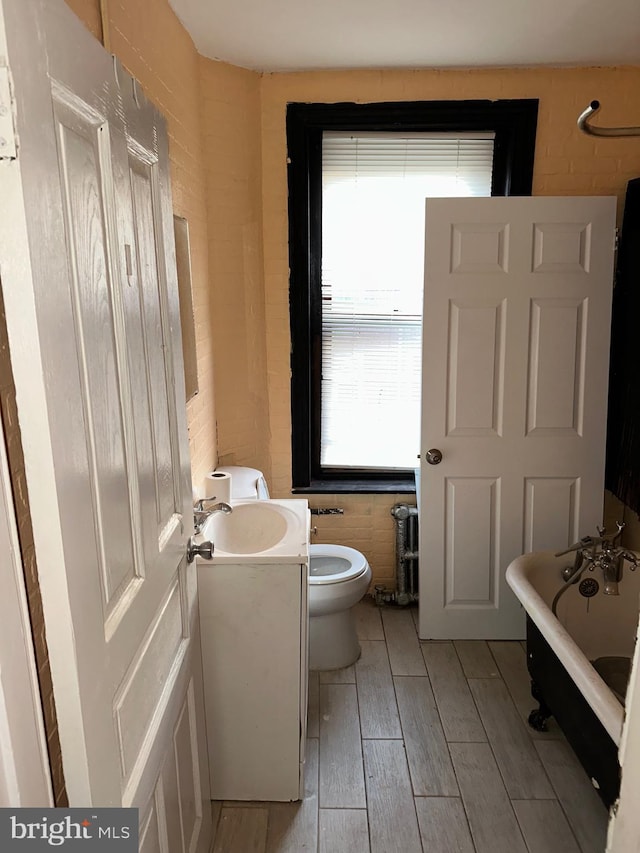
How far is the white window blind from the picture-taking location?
10.1 ft

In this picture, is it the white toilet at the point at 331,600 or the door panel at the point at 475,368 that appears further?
the door panel at the point at 475,368

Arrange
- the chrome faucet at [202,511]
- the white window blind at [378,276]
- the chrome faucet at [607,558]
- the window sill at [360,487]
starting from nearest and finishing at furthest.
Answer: the chrome faucet at [202,511]
the chrome faucet at [607,558]
the white window blind at [378,276]
the window sill at [360,487]

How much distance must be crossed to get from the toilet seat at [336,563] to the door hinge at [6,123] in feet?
7.25

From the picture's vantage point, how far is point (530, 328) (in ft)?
9.25

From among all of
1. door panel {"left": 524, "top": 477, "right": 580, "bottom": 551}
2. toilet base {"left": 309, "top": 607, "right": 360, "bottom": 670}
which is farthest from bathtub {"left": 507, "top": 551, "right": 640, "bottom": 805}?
toilet base {"left": 309, "top": 607, "right": 360, "bottom": 670}

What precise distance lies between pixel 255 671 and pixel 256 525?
0.54 m

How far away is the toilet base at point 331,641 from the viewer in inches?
108

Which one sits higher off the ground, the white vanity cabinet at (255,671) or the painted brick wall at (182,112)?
the painted brick wall at (182,112)

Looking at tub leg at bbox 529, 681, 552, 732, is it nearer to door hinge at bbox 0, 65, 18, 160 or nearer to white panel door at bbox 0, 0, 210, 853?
white panel door at bbox 0, 0, 210, 853

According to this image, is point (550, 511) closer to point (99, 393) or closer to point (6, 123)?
point (99, 393)

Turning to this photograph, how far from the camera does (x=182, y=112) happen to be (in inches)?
93.2

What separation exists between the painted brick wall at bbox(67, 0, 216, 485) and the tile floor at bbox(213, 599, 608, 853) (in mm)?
1126

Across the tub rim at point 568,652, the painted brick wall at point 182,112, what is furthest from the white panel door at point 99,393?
the tub rim at point 568,652

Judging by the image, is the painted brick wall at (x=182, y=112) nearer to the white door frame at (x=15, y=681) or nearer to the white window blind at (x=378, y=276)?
the white window blind at (x=378, y=276)
